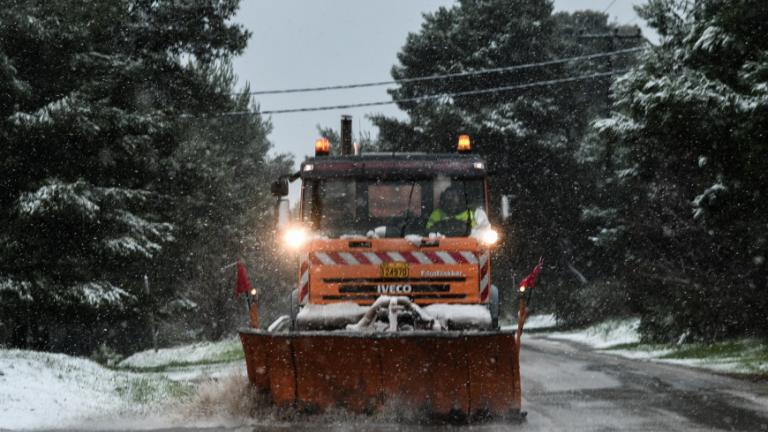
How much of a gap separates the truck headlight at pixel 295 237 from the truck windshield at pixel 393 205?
14 centimetres

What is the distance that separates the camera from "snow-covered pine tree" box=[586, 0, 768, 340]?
15.4 m

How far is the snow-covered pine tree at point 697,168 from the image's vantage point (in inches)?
607

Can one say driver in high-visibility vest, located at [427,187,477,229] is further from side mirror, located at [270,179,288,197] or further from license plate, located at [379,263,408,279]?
side mirror, located at [270,179,288,197]

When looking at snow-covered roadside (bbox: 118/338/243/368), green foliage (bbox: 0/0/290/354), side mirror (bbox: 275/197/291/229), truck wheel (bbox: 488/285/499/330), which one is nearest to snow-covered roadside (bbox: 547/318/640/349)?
snow-covered roadside (bbox: 118/338/243/368)

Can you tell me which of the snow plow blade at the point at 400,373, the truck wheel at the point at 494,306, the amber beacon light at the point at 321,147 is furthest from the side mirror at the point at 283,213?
the truck wheel at the point at 494,306

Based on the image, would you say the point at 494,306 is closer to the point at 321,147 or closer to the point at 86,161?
the point at 321,147

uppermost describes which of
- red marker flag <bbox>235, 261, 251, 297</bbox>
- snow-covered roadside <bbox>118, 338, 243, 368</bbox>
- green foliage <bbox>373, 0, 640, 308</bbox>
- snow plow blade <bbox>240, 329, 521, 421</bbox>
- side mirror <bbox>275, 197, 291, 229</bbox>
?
green foliage <bbox>373, 0, 640, 308</bbox>

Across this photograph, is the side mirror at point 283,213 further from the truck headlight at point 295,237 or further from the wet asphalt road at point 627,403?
the wet asphalt road at point 627,403

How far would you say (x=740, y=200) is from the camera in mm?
18703

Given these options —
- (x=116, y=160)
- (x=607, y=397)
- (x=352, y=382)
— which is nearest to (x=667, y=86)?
(x=607, y=397)

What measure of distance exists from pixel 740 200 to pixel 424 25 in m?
30.5

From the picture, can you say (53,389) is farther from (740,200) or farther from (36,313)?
(740,200)

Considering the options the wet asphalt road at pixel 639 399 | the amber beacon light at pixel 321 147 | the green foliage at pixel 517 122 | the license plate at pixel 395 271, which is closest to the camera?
the wet asphalt road at pixel 639 399

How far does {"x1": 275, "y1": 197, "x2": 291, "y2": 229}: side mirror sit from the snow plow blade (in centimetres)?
203
